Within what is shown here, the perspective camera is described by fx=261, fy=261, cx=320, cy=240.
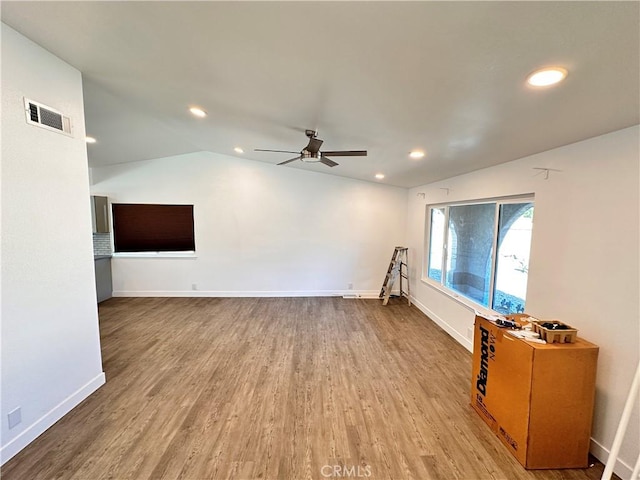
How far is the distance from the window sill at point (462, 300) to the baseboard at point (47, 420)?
388cm

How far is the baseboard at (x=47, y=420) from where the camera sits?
5.82ft

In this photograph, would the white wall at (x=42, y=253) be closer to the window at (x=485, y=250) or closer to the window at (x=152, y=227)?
the window at (x=152, y=227)

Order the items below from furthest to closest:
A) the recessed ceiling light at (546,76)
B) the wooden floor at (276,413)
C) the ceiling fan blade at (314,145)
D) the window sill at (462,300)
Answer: the window sill at (462,300), the ceiling fan blade at (314,145), the wooden floor at (276,413), the recessed ceiling light at (546,76)

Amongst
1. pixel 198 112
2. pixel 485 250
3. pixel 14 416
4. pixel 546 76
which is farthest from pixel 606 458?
pixel 198 112

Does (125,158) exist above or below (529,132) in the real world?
above

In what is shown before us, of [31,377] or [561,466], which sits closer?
[561,466]

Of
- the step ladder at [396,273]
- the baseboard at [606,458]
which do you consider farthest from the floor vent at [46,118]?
the step ladder at [396,273]

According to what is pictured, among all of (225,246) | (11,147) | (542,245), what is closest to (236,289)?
(225,246)

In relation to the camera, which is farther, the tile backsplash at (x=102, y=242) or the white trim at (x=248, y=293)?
the white trim at (x=248, y=293)

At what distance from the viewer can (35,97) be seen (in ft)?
6.21

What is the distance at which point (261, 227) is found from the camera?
5566 mm

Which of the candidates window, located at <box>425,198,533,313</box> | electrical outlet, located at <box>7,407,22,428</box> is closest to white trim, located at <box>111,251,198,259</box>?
electrical outlet, located at <box>7,407,22,428</box>

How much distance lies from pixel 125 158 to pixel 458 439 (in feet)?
21.3

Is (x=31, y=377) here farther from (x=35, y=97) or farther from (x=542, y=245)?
(x=542, y=245)
